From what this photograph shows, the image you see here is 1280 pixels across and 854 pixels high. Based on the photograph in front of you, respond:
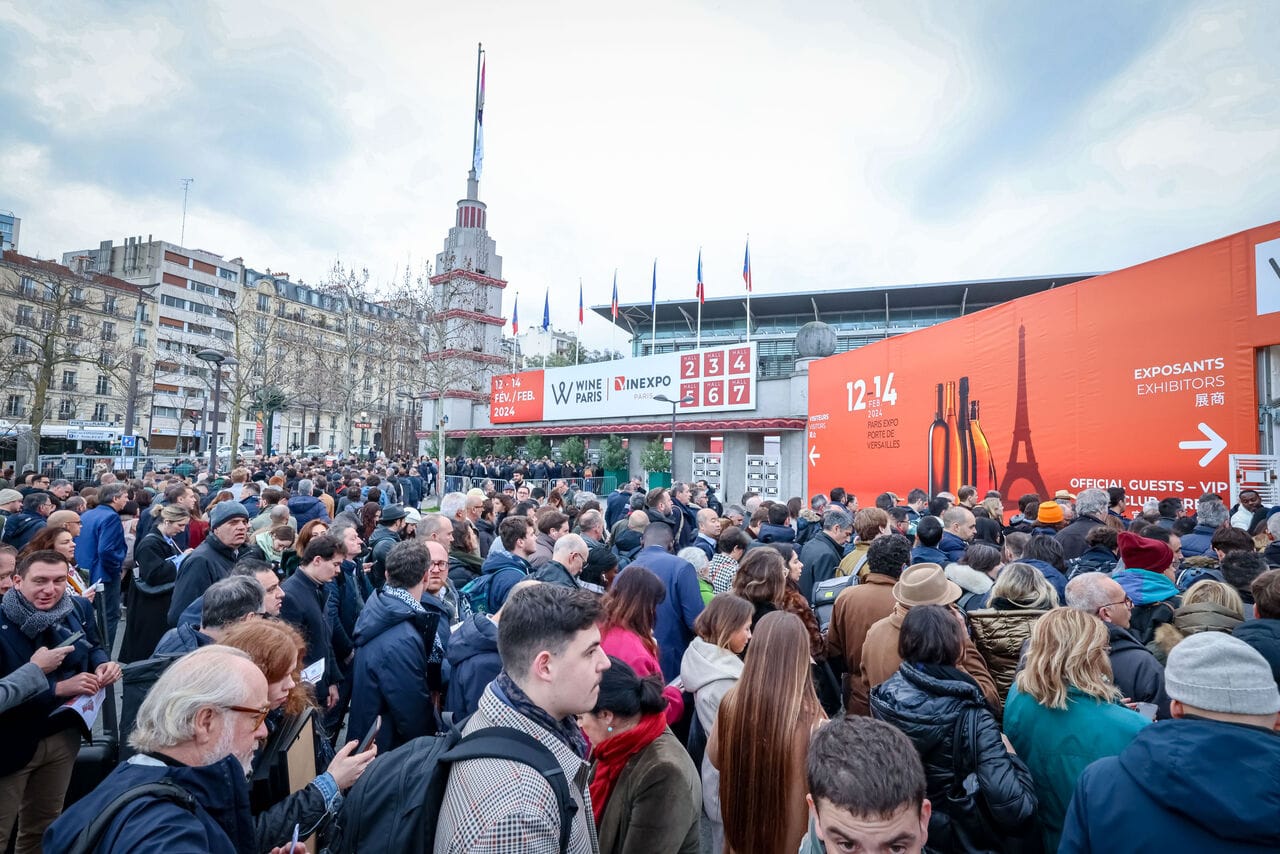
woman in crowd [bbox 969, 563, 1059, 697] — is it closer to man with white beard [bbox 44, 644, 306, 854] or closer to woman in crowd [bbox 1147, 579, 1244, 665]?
woman in crowd [bbox 1147, 579, 1244, 665]

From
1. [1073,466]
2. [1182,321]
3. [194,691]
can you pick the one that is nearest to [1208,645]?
[194,691]

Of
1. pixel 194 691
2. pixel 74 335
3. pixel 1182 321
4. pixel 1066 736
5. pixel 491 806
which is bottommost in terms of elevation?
pixel 1066 736

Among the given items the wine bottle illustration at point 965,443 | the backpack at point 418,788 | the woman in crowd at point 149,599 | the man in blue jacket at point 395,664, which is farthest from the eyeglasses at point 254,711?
the wine bottle illustration at point 965,443

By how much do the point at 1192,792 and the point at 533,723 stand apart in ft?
5.93

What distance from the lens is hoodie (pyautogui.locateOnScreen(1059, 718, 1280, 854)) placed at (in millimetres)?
1638

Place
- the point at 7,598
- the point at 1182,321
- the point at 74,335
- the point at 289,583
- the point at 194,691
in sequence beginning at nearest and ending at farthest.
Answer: the point at 194,691 → the point at 7,598 → the point at 289,583 → the point at 1182,321 → the point at 74,335

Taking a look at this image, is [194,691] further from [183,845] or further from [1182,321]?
[1182,321]

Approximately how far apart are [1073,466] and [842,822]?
11.3 m

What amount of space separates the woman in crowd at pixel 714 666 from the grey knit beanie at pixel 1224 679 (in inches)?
61.0

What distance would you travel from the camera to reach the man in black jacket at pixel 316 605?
412 cm

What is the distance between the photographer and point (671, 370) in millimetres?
25109

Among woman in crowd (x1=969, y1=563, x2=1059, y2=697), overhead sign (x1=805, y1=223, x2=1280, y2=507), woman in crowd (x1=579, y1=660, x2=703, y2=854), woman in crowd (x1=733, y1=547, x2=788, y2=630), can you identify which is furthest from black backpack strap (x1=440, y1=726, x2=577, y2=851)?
overhead sign (x1=805, y1=223, x2=1280, y2=507)

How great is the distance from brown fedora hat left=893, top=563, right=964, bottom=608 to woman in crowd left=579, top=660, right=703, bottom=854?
1.61 metres

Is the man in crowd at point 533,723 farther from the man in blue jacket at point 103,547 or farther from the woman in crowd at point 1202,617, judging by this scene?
the man in blue jacket at point 103,547
